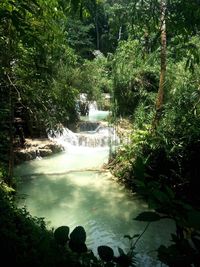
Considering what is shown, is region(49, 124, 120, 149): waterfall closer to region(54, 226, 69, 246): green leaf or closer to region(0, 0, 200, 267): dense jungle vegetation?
region(0, 0, 200, 267): dense jungle vegetation

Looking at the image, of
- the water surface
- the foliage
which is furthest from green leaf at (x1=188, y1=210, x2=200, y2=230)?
the foliage

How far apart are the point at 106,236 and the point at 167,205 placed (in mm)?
5156

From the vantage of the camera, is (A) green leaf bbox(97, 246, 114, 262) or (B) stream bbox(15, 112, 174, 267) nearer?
(A) green leaf bbox(97, 246, 114, 262)

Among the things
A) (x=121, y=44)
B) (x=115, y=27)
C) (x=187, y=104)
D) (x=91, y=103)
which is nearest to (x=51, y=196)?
(x=187, y=104)

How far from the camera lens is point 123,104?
35.3ft

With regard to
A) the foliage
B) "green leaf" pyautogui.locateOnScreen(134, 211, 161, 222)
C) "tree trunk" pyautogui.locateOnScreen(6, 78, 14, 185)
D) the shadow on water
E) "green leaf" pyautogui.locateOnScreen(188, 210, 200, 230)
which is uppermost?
the foliage

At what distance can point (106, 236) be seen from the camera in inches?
226

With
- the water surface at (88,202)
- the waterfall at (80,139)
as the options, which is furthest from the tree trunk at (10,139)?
the waterfall at (80,139)

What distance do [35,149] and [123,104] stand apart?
2929mm

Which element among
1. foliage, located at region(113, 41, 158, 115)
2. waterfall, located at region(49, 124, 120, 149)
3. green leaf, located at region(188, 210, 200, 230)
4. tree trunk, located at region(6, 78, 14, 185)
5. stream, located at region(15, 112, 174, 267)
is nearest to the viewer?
green leaf, located at region(188, 210, 200, 230)

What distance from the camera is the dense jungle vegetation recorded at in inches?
34.2

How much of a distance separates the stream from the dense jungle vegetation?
0.49 meters

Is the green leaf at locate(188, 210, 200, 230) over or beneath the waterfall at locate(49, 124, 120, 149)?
over

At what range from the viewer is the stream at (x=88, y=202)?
569 cm
